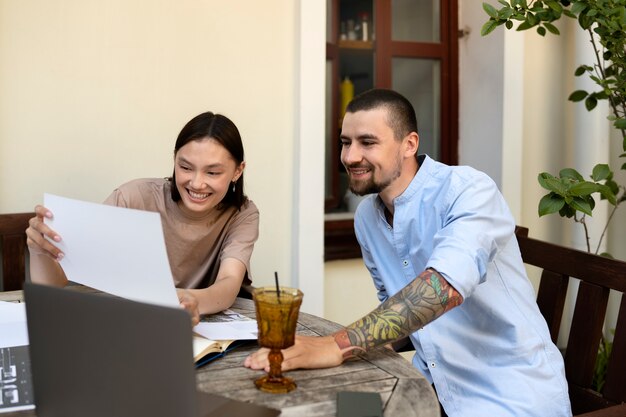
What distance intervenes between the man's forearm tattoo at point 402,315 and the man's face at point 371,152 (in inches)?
14.3

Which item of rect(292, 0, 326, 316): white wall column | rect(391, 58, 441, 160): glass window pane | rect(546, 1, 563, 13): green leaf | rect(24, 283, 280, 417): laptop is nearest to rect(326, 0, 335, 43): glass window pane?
rect(292, 0, 326, 316): white wall column

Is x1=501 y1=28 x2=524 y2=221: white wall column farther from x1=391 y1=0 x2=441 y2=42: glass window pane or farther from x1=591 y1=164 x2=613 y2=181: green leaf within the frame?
x1=591 y1=164 x2=613 y2=181: green leaf

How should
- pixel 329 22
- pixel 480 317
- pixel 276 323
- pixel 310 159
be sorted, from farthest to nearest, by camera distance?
pixel 329 22
pixel 310 159
pixel 480 317
pixel 276 323

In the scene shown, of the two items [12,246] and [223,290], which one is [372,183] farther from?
[12,246]

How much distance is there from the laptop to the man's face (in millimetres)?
930

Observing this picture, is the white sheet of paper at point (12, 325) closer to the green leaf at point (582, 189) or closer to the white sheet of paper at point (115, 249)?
the white sheet of paper at point (115, 249)

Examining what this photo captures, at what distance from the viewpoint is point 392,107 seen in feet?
6.03

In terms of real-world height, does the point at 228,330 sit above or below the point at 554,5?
below

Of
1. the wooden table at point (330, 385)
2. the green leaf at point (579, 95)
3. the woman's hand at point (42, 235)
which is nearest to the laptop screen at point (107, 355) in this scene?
the wooden table at point (330, 385)

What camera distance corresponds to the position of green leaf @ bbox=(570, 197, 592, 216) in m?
2.34

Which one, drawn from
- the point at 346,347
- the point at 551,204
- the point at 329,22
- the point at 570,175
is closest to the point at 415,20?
the point at 329,22

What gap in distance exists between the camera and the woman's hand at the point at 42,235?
1.64 metres

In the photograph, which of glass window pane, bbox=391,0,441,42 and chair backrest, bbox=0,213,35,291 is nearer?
chair backrest, bbox=0,213,35,291

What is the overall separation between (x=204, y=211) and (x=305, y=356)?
80 centimetres
